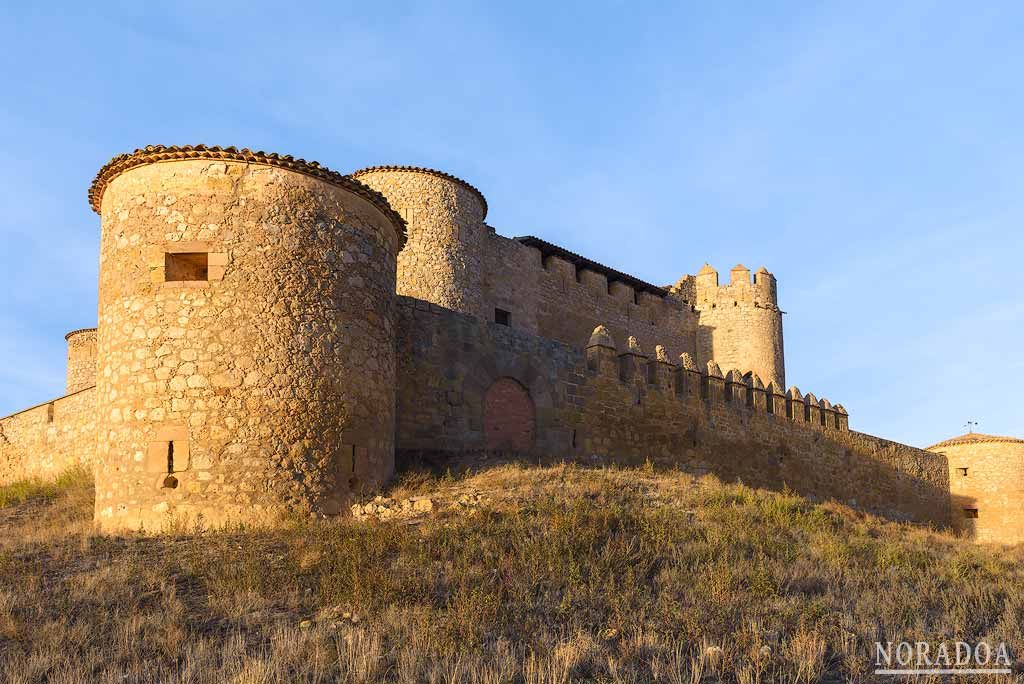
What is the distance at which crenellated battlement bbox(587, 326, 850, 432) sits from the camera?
1912 cm

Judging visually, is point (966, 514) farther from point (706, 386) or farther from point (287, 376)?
point (287, 376)

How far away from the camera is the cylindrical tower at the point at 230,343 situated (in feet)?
36.2

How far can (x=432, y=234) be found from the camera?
74.0 feet

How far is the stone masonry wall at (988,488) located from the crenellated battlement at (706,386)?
Result: 753cm

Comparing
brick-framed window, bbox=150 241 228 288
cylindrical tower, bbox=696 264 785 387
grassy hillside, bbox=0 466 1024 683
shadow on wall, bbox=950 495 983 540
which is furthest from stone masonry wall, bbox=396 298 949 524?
cylindrical tower, bbox=696 264 785 387

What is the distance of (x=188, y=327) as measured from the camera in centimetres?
1137

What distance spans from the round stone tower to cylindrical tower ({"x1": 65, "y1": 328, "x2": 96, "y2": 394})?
27.6 m

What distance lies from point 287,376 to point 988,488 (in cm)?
2695

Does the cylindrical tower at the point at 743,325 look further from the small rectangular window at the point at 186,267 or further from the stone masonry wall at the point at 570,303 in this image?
the small rectangular window at the point at 186,267

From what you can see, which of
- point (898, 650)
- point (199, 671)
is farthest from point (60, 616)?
point (898, 650)

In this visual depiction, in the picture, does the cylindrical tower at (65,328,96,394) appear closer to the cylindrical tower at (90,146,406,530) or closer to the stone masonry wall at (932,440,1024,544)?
the cylindrical tower at (90,146,406,530)

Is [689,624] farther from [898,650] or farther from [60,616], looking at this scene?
[60,616]

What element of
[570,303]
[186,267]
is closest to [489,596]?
[186,267]

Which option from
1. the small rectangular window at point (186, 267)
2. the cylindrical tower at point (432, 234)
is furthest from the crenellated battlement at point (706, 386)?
the small rectangular window at point (186, 267)
